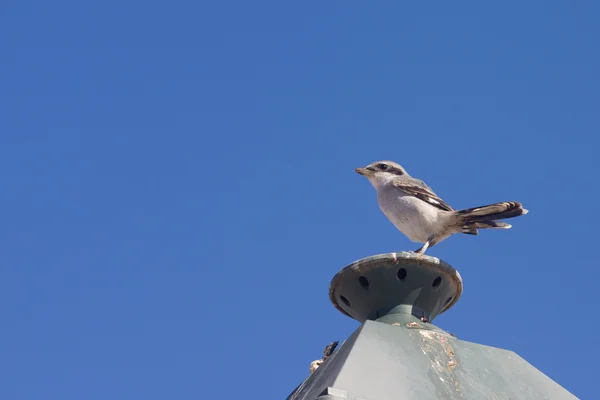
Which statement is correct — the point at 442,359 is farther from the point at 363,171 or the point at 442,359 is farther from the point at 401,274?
the point at 363,171

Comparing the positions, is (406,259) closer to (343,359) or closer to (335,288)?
(335,288)

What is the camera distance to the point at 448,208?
805 cm

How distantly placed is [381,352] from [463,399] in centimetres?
32

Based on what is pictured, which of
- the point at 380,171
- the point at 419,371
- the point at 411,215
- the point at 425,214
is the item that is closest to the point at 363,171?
the point at 380,171

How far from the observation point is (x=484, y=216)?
7.61 meters

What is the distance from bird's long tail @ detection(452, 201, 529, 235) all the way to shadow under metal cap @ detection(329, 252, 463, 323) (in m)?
3.11

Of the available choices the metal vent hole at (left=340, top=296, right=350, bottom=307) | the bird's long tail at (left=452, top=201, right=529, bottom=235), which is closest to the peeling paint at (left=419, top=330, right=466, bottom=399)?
the metal vent hole at (left=340, top=296, right=350, bottom=307)

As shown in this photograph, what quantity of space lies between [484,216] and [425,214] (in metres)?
0.58

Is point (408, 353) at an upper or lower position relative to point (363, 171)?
lower

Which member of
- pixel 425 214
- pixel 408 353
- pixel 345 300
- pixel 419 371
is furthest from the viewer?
pixel 425 214

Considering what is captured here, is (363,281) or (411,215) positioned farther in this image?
(411,215)

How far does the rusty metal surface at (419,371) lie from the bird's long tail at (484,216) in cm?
347

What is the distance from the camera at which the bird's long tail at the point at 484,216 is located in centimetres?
698

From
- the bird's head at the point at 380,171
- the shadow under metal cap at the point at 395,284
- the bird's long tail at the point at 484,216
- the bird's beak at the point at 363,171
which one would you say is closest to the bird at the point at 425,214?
the bird's long tail at the point at 484,216
